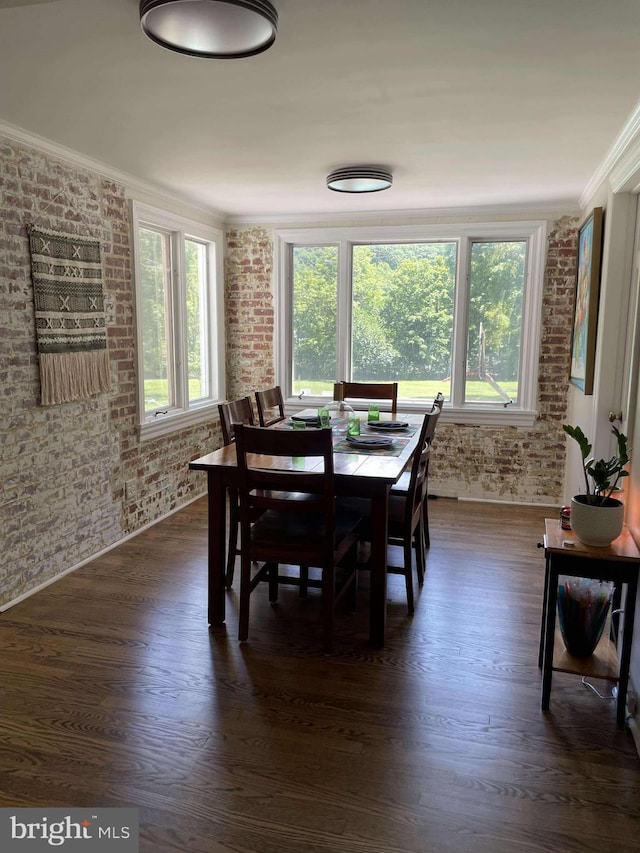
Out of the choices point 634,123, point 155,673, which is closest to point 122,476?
point 155,673

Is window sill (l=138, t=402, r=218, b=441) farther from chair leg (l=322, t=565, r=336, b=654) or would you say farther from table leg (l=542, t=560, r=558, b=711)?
table leg (l=542, t=560, r=558, b=711)

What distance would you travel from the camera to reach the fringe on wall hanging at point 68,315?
3283 mm

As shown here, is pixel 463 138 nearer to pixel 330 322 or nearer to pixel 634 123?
pixel 634 123

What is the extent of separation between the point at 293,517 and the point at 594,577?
1.39 meters

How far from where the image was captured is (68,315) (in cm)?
349

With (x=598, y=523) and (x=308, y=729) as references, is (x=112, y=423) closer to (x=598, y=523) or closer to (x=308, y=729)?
(x=308, y=729)

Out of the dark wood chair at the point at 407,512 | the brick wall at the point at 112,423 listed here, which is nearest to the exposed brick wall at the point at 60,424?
the brick wall at the point at 112,423

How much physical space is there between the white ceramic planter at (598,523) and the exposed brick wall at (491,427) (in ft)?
9.54

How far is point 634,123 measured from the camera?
9.27 ft

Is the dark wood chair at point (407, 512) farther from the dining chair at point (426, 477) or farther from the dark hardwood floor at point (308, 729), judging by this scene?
the dark hardwood floor at point (308, 729)

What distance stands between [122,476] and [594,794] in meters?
3.26

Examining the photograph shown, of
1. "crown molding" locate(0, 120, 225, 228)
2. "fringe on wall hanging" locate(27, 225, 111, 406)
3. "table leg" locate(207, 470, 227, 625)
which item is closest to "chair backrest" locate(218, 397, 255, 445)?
"table leg" locate(207, 470, 227, 625)

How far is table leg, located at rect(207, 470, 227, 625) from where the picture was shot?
9.78ft

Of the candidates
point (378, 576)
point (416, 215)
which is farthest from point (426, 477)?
point (416, 215)
